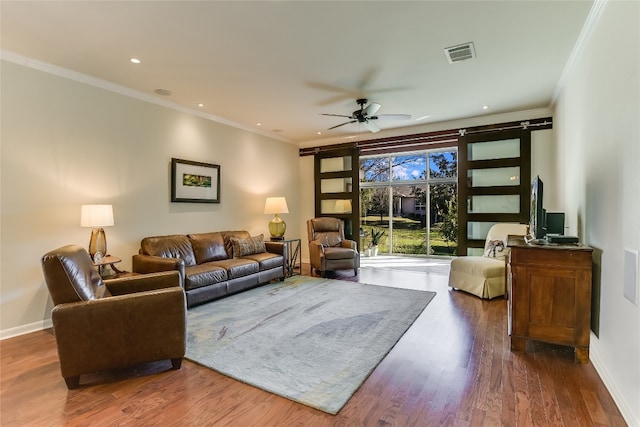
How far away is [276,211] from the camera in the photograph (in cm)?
591

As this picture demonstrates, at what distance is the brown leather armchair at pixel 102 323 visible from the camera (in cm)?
217

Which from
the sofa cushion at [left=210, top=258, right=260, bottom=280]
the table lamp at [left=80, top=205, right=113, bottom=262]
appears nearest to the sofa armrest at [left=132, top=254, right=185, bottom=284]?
the table lamp at [left=80, top=205, right=113, bottom=262]

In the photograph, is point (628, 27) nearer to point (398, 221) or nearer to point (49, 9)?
point (49, 9)

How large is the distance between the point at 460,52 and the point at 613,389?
305 centimetres

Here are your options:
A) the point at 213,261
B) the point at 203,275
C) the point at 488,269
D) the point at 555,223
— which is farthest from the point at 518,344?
the point at 213,261

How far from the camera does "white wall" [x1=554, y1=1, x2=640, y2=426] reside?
1.86 metres

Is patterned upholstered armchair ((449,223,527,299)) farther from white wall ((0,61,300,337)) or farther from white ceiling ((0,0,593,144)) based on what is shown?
white wall ((0,61,300,337))

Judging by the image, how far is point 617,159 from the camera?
214 centimetres

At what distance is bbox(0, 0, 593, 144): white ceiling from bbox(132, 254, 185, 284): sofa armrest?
2179 mm

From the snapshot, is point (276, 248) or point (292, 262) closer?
point (276, 248)

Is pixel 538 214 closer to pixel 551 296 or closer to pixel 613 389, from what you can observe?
pixel 551 296

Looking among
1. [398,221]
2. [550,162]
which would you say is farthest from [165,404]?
[398,221]

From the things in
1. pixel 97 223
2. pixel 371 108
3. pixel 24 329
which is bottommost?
pixel 24 329

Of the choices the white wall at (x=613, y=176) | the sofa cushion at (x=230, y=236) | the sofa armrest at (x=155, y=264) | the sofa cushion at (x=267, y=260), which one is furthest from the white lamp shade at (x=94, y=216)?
the white wall at (x=613, y=176)
